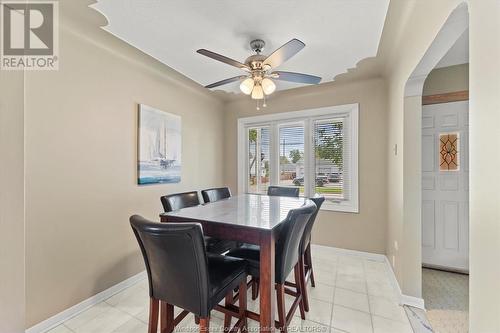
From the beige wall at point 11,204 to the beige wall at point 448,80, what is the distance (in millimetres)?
3707

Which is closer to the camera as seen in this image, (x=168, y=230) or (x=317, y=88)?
(x=168, y=230)

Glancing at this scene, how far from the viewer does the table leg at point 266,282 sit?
1408mm

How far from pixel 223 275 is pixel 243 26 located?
6.32 ft

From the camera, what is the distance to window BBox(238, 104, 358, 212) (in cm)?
337

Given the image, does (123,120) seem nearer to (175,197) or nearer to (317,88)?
(175,197)

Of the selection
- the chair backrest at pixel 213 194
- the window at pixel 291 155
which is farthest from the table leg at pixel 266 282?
the window at pixel 291 155

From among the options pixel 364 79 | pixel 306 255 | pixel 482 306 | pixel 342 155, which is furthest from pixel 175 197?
pixel 364 79

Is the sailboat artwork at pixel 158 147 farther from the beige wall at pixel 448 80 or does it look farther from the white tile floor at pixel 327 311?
the beige wall at pixel 448 80

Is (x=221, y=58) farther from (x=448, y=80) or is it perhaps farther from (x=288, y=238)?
(x=448, y=80)

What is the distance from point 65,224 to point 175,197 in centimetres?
92

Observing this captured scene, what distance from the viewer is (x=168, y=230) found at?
3.75ft

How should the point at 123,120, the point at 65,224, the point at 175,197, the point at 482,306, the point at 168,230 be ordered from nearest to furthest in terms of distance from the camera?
the point at 482,306
the point at 168,230
the point at 65,224
the point at 175,197
the point at 123,120

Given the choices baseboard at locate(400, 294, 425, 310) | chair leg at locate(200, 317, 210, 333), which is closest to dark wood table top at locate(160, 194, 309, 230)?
chair leg at locate(200, 317, 210, 333)

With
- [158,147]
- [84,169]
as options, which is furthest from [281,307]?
[158,147]
